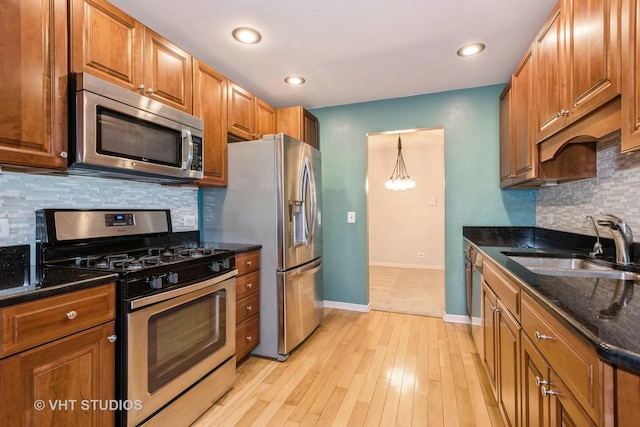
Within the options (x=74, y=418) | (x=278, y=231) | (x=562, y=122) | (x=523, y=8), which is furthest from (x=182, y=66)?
(x=562, y=122)

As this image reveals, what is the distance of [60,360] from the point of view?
1.14 metres

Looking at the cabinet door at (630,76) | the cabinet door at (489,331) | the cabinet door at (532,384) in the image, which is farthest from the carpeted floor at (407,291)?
the cabinet door at (630,76)

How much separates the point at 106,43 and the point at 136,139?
0.50 metres

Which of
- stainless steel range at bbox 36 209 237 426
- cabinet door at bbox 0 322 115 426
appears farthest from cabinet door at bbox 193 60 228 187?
cabinet door at bbox 0 322 115 426

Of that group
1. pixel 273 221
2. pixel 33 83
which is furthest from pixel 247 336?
pixel 33 83

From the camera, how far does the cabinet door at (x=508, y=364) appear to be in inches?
52.0

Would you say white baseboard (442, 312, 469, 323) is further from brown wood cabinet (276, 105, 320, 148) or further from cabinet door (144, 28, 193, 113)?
cabinet door (144, 28, 193, 113)

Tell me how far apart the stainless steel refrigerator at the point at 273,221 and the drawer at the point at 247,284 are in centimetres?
5

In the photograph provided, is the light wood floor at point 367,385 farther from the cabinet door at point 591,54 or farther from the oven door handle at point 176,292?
the cabinet door at point 591,54

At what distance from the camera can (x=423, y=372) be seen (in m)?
2.19

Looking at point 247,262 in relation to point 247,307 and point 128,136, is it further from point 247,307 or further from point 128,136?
point 128,136

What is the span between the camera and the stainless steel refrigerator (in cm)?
235

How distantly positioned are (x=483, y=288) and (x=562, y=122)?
3.67 feet

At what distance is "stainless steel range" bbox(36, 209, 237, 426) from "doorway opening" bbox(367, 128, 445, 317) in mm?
3356
